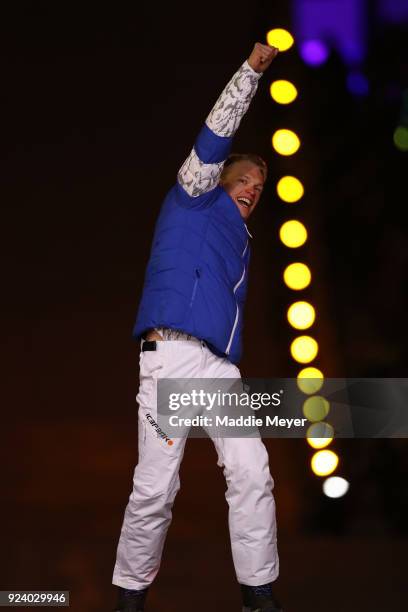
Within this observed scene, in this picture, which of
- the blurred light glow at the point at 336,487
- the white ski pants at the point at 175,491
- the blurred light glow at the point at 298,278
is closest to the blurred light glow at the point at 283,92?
the blurred light glow at the point at 298,278

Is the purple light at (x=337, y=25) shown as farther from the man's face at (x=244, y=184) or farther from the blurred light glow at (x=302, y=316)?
the man's face at (x=244, y=184)

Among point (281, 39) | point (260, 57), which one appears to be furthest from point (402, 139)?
point (260, 57)

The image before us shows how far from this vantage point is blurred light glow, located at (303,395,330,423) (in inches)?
106

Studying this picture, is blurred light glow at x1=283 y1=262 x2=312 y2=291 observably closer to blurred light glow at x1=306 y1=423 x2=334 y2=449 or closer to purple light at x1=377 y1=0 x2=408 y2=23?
blurred light glow at x1=306 y1=423 x2=334 y2=449

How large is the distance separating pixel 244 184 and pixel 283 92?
0.97 meters

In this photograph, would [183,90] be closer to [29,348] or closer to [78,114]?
[78,114]

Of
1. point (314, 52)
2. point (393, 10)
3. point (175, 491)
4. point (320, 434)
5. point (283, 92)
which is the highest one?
point (393, 10)

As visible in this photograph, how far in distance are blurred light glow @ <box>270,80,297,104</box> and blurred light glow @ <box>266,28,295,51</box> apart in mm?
114

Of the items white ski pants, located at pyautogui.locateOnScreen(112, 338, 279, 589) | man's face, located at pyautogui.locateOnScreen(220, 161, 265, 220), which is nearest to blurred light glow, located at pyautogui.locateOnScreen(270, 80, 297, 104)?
man's face, located at pyautogui.locateOnScreen(220, 161, 265, 220)

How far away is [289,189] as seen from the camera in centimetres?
287

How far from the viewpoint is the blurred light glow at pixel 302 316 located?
2805 millimetres

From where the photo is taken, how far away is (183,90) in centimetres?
348

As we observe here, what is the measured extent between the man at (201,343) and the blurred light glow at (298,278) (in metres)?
0.91

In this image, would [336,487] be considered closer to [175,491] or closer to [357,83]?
[175,491]
